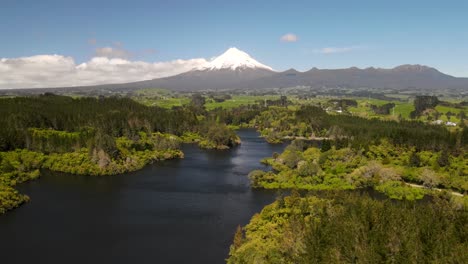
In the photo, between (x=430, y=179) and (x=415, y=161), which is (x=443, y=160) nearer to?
(x=415, y=161)

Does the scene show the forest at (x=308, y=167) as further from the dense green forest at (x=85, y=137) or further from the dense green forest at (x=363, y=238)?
the dense green forest at (x=85, y=137)

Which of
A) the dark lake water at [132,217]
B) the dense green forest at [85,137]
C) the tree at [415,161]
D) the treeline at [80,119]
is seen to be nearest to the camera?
the dark lake water at [132,217]

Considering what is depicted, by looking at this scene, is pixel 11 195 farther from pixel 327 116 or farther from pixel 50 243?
pixel 327 116

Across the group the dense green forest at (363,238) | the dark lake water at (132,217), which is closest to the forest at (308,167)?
the dense green forest at (363,238)

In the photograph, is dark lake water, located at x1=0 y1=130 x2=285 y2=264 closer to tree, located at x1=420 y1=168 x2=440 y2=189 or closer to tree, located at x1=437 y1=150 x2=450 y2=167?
tree, located at x1=420 y1=168 x2=440 y2=189

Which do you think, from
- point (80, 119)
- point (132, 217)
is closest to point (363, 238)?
point (132, 217)

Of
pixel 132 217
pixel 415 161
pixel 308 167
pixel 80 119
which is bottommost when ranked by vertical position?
pixel 132 217
